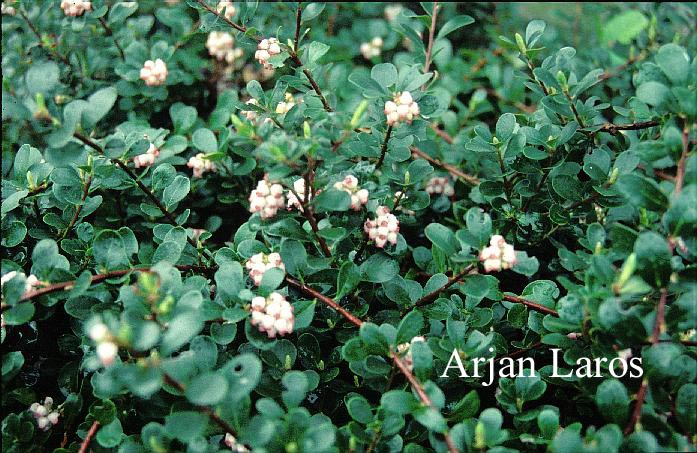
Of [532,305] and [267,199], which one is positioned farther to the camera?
[532,305]

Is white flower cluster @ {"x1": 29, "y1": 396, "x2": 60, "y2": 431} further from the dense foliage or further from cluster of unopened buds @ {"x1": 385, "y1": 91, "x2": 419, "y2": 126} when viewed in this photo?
cluster of unopened buds @ {"x1": 385, "y1": 91, "x2": 419, "y2": 126}

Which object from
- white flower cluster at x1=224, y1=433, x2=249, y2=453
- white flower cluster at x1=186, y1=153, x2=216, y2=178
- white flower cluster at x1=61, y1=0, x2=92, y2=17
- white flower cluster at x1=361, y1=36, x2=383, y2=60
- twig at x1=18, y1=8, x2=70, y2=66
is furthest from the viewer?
white flower cluster at x1=361, y1=36, x2=383, y2=60

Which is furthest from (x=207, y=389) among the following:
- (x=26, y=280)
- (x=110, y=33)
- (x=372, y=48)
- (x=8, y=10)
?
(x=372, y=48)

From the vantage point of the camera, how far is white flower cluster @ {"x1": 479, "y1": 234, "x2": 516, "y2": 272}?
995mm

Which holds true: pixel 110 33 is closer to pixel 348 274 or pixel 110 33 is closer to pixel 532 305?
pixel 348 274

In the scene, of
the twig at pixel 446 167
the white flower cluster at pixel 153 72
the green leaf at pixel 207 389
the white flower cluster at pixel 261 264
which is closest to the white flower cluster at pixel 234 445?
the green leaf at pixel 207 389

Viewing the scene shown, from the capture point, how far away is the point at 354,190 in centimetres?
107

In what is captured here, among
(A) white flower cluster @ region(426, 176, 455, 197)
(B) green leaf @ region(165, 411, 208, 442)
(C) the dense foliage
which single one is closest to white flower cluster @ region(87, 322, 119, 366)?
(C) the dense foliage

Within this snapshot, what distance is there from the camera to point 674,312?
0.91 meters

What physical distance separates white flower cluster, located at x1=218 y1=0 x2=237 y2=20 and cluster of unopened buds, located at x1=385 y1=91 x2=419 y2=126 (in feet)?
1.51

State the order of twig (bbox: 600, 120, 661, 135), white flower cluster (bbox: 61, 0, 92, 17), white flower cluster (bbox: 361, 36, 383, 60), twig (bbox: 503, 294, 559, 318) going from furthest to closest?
white flower cluster (bbox: 361, 36, 383, 60) < white flower cluster (bbox: 61, 0, 92, 17) < twig (bbox: 600, 120, 661, 135) < twig (bbox: 503, 294, 559, 318)

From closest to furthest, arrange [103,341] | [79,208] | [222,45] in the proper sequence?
1. [103,341]
2. [79,208]
3. [222,45]

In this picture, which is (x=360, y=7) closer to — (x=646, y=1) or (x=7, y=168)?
(x=646, y=1)

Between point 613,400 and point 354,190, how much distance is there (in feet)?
1.60
